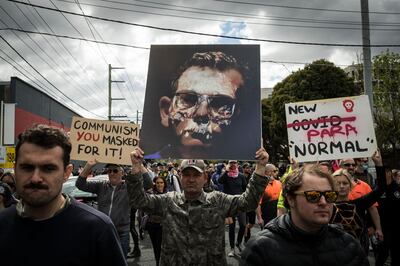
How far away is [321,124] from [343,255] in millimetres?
3030

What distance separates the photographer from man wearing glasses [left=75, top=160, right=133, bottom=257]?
5977 millimetres

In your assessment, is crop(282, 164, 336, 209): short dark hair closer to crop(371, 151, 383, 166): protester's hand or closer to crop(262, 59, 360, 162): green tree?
crop(371, 151, 383, 166): protester's hand

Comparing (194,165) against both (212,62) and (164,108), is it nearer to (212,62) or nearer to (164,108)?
(164,108)

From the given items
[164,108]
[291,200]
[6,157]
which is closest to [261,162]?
[164,108]

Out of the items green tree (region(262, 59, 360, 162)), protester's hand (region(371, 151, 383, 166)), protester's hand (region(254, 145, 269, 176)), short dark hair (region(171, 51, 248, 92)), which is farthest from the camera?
green tree (region(262, 59, 360, 162))

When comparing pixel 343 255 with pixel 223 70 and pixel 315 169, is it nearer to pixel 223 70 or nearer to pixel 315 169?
pixel 315 169

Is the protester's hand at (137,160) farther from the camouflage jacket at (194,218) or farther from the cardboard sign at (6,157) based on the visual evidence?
the cardboard sign at (6,157)

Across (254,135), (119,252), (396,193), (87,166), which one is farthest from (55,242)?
(396,193)

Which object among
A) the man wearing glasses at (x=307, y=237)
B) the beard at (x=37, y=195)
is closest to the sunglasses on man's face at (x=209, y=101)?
the man wearing glasses at (x=307, y=237)

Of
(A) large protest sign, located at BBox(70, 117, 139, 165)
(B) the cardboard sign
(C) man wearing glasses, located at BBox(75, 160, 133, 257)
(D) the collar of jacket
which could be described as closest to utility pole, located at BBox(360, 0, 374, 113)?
(C) man wearing glasses, located at BBox(75, 160, 133, 257)

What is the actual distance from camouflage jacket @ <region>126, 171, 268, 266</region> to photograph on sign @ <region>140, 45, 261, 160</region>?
0.38 m

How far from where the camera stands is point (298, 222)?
98.8 inches

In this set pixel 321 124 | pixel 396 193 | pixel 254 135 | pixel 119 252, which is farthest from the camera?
pixel 396 193

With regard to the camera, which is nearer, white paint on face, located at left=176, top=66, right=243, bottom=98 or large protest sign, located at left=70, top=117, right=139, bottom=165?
white paint on face, located at left=176, top=66, right=243, bottom=98
